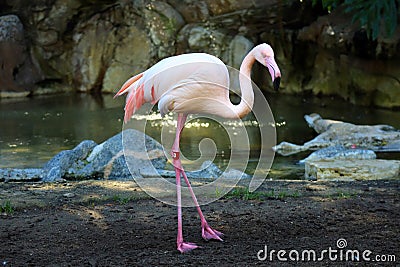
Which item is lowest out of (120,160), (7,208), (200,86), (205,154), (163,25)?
(205,154)

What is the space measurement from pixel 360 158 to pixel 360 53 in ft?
14.1

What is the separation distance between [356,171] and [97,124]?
4.95 meters

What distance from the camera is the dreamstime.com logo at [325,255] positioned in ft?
10.6

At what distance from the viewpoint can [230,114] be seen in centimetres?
381

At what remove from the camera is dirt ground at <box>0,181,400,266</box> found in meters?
3.30

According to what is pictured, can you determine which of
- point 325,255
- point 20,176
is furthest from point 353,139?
→ point 325,255

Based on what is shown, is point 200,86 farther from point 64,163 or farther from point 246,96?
point 64,163

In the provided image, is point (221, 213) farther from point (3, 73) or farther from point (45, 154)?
point (3, 73)

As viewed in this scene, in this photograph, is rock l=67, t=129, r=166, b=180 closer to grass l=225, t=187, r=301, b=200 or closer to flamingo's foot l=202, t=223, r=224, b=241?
grass l=225, t=187, r=301, b=200

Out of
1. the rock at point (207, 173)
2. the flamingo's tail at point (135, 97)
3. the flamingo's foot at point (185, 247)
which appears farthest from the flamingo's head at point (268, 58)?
the rock at point (207, 173)

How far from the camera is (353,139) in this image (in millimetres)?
8133

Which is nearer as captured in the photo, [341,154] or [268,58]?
A: [268,58]

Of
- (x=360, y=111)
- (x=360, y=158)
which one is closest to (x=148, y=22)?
(x=360, y=111)

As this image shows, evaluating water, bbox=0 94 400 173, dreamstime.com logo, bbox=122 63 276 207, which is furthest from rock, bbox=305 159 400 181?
water, bbox=0 94 400 173
